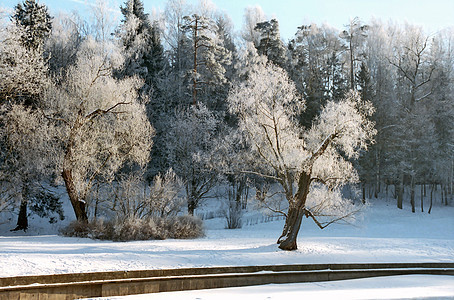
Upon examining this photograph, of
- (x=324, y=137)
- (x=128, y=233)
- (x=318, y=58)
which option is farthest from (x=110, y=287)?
(x=318, y=58)

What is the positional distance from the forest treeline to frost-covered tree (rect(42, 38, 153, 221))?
69mm

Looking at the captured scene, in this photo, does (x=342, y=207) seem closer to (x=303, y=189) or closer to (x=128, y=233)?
(x=303, y=189)

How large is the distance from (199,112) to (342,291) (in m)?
19.1

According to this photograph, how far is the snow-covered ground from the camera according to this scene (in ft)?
23.7

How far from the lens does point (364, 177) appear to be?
103 feet

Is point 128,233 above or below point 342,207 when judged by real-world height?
below

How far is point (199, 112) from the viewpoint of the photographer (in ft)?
84.8

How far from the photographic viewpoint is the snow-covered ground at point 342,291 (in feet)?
23.7

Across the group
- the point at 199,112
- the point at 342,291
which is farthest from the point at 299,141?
the point at 199,112

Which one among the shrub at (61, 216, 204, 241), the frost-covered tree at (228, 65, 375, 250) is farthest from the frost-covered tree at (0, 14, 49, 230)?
the frost-covered tree at (228, 65, 375, 250)

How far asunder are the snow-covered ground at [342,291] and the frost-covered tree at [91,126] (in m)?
10.1

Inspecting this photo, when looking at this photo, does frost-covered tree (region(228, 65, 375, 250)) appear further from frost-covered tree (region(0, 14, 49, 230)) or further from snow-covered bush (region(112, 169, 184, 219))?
frost-covered tree (region(0, 14, 49, 230))

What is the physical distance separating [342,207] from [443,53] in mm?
31607

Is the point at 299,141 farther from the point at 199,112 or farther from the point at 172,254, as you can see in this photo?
the point at 199,112
